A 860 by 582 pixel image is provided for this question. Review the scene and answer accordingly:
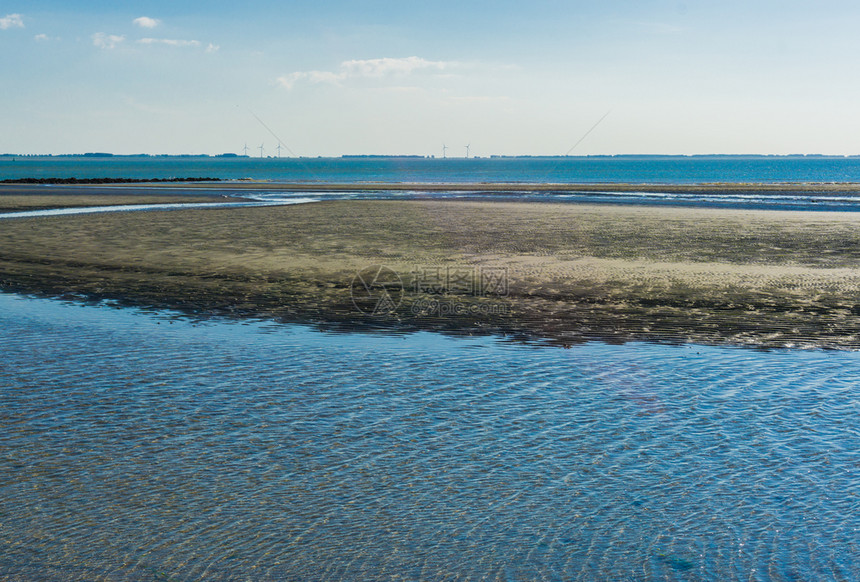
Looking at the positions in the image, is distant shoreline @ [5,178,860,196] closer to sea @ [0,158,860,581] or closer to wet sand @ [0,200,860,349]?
wet sand @ [0,200,860,349]

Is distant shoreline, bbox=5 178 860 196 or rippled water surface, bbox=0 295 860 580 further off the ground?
distant shoreline, bbox=5 178 860 196

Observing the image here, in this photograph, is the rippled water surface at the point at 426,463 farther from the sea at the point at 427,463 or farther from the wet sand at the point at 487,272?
the wet sand at the point at 487,272

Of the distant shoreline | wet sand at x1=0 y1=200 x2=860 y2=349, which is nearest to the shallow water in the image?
wet sand at x1=0 y1=200 x2=860 y2=349

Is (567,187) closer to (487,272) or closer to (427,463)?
(487,272)

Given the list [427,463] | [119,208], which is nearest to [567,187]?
[119,208]

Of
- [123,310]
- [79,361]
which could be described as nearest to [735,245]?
[123,310]

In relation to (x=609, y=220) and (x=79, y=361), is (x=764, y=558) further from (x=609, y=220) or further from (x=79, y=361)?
(x=609, y=220)
